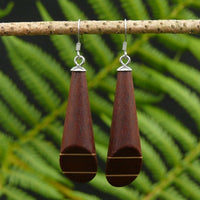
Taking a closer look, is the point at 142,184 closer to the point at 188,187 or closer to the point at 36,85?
the point at 188,187

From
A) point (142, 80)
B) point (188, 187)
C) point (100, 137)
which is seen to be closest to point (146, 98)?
point (142, 80)

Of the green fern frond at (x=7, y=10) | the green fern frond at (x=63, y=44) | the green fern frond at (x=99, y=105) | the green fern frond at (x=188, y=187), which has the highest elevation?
the green fern frond at (x=7, y=10)

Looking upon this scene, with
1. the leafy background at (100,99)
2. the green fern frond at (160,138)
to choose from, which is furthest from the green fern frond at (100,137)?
the green fern frond at (160,138)

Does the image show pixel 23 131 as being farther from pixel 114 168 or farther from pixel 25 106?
pixel 114 168

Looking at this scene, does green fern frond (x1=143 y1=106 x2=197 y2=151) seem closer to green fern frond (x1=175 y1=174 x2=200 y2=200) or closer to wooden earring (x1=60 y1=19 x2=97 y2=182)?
green fern frond (x1=175 y1=174 x2=200 y2=200)

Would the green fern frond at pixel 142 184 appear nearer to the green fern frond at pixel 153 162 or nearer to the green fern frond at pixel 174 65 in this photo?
the green fern frond at pixel 153 162

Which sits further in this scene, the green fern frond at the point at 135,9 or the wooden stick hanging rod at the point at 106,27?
the green fern frond at the point at 135,9
